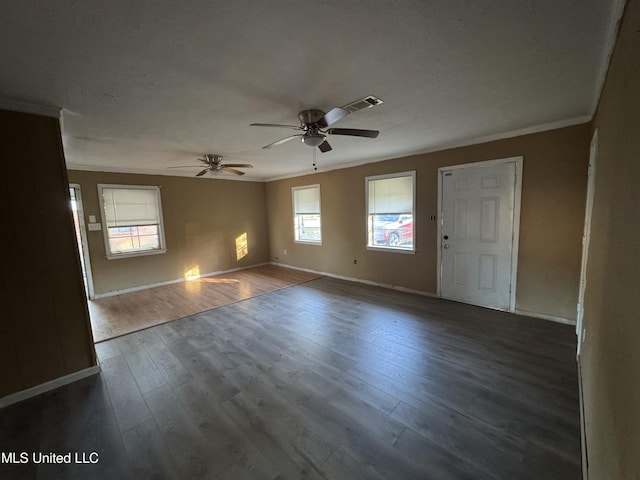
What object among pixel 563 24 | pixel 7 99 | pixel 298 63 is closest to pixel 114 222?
pixel 7 99

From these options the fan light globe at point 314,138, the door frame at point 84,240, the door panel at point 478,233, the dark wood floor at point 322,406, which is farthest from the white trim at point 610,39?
the door frame at point 84,240

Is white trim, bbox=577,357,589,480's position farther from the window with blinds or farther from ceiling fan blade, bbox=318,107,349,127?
the window with blinds

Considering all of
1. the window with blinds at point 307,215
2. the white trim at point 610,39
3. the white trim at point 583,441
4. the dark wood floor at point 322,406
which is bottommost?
the dark wood floor at point 322,406

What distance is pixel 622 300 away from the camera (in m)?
0.95

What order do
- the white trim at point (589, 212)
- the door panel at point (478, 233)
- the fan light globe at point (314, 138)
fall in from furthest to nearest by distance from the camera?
1. the door panel at point (478, 233)
2. the fan light globe at point (314, 138)
3. the white trim at point (589, 212)

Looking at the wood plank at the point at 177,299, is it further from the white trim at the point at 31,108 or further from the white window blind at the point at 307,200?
the white trim at the point at 31,108

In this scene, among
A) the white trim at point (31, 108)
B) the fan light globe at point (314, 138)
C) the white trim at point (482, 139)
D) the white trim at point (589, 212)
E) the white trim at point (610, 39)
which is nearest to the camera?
the white trim at point (610, 39)

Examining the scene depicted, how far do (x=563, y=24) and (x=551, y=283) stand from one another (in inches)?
120

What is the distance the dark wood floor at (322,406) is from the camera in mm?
1590

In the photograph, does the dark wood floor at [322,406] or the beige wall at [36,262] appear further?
the beige wall at [36,262]

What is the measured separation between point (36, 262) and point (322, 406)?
274 cm

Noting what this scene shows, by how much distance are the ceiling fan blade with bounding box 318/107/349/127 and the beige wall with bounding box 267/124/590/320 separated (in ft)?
8.65

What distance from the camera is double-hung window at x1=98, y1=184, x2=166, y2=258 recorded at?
503 cm

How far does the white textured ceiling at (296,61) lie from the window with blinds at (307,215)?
332cm
